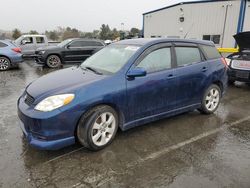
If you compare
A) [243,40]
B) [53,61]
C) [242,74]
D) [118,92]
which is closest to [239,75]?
[242,74]

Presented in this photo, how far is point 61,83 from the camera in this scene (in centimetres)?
325

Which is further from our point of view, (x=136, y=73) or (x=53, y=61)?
(x=53, y=61)

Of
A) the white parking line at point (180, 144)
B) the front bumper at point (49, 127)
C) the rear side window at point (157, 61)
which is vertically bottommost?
the white parking line at point (180, 144)

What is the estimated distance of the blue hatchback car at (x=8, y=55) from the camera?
33.3 ft

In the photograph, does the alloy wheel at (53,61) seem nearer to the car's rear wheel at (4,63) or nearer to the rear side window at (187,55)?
the car's rear wheel at (4,63)

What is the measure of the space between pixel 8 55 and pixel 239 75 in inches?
383

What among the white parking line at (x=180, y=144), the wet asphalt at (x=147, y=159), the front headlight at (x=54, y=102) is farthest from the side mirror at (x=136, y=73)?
the white parking line at (x=180, y=144)

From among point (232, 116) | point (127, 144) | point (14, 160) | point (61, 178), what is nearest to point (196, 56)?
point (232, 116)

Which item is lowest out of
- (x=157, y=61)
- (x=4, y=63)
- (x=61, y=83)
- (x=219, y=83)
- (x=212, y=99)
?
(x=212, y=99)

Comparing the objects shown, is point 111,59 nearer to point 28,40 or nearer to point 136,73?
point 136,73

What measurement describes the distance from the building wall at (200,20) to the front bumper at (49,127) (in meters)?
15.5

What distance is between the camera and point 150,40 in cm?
387

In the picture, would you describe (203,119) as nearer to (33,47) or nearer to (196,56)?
(196,56)

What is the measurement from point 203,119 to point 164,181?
232 cm
